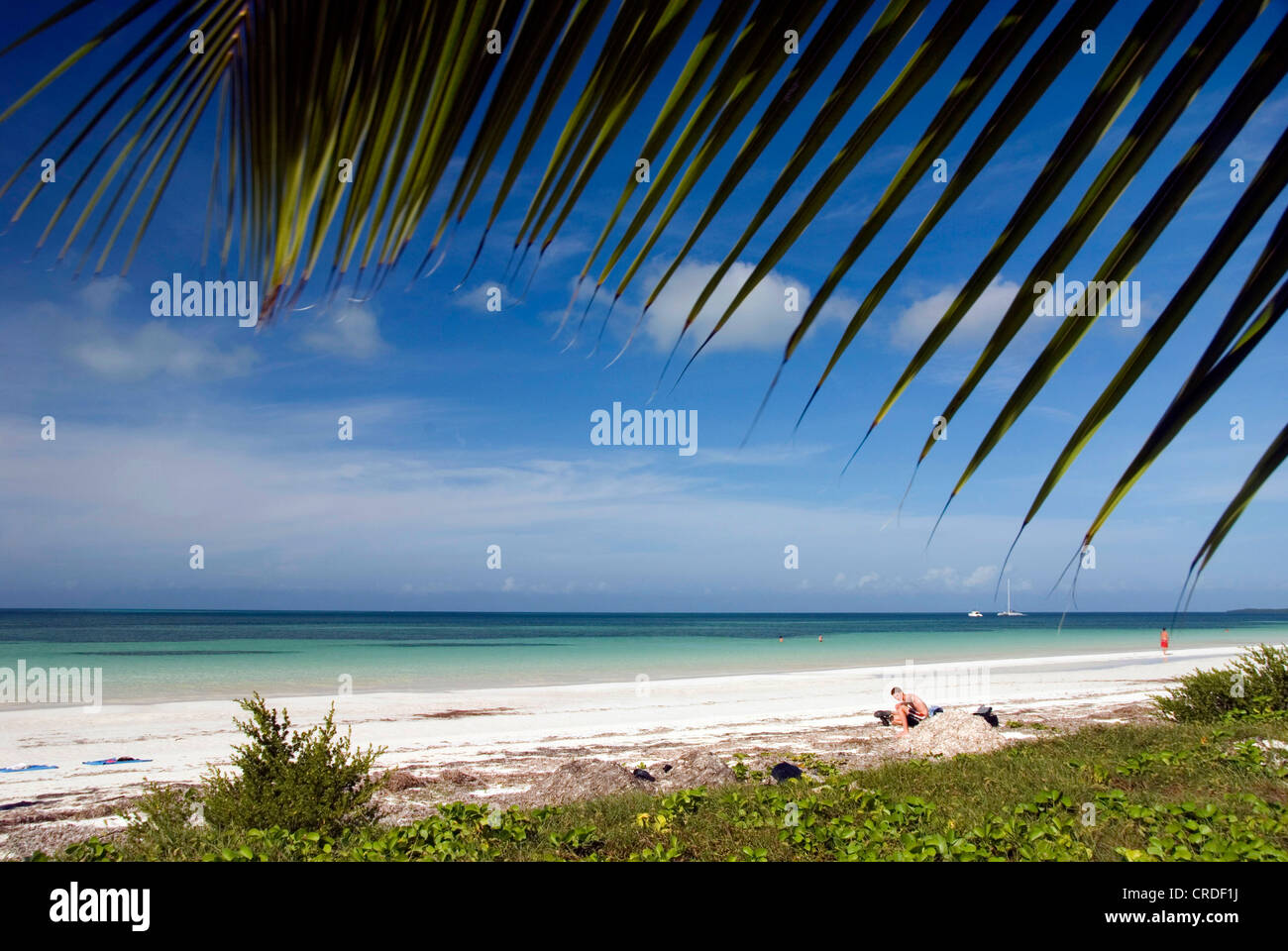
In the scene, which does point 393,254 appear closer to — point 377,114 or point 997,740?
point 377,114

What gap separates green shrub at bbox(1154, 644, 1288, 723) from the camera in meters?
11.1

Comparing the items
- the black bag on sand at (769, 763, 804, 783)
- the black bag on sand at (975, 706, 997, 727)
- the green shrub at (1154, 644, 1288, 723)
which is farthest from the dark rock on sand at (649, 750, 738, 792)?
the green shrub at (1154, 644, 1288, 723)

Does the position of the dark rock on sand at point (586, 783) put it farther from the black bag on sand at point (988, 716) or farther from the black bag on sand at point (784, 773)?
the black bag on sand at point (988, 716)

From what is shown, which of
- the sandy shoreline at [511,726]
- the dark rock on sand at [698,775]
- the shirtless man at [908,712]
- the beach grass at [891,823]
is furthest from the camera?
the shirtless man at [908,712]

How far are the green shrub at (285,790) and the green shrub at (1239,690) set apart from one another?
10669 millimetres

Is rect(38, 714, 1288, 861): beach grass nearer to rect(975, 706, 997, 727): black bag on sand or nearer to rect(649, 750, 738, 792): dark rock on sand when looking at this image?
rect(649, 750, 738, 792): dark rock on sand

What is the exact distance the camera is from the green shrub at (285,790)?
22.9 ft

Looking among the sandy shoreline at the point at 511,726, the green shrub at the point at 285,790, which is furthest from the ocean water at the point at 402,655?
the green shrub at the point at 285,790

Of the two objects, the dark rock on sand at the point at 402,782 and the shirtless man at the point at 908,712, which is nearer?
the dark rock on sand at the point at 402,782

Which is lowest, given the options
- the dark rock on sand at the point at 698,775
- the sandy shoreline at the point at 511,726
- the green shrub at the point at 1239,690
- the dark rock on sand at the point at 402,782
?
the sandy shoreline at the point at 511,726

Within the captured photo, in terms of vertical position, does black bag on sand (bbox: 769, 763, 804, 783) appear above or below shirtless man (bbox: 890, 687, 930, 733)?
above

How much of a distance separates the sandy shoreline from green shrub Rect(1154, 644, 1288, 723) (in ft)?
13.8

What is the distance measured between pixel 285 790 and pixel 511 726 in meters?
12.1
